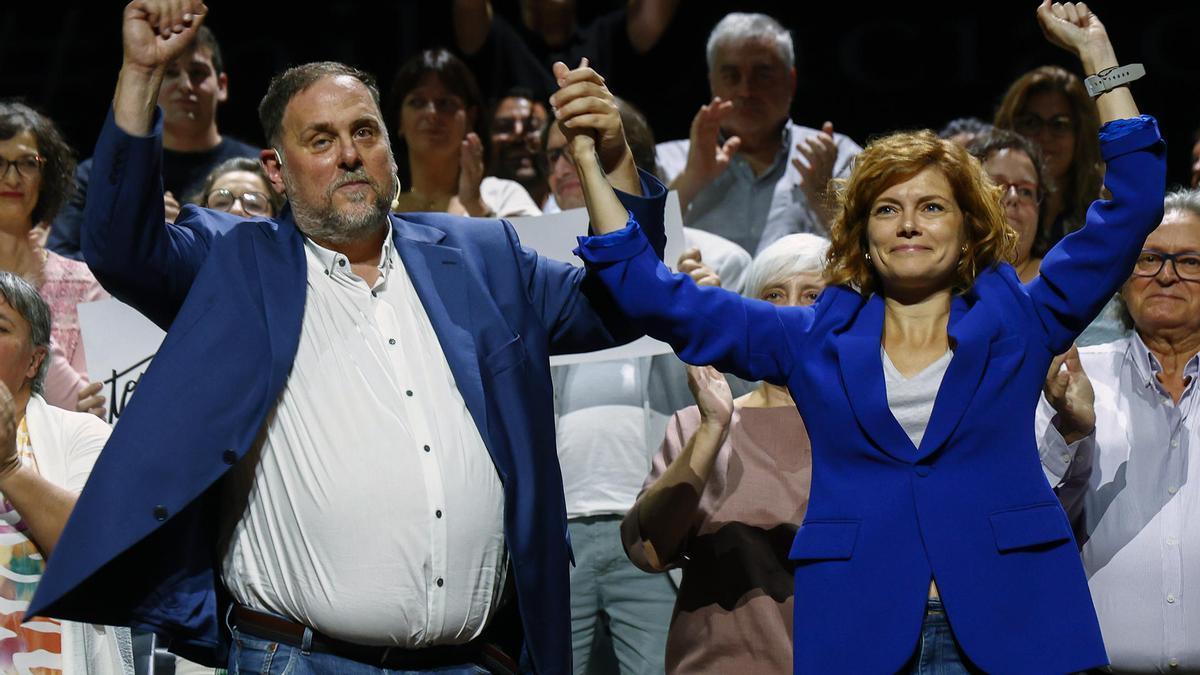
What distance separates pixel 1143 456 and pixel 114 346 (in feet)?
8.00

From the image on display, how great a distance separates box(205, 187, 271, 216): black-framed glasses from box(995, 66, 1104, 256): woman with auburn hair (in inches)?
89.3

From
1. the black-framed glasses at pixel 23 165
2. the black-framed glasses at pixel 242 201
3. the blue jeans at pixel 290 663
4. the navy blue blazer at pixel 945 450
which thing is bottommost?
A: the blue jeans at pixel 290 663

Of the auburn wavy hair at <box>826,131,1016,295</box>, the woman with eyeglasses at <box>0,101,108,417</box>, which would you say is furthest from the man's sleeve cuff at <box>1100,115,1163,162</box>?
the woman with eyeglasses at <box>0,101,108,417</box>

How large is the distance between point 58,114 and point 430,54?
1793 mm

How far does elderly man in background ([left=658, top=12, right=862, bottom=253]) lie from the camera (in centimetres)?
488

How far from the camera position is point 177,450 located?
258 cm

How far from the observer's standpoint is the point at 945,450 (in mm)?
2588

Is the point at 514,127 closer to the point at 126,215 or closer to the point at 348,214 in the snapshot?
the point at 348,214

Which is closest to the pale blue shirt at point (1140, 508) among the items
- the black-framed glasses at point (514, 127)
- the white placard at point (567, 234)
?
the white placard at point (567, 234)

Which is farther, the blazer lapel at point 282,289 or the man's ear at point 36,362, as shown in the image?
the man's ear at point 36,362

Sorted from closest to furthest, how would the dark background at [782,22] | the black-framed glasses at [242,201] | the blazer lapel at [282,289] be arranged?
1. the blazer lapel at [282,289]
2. the black-framed glasses at [242,201]
3. the dark background at [782,22]

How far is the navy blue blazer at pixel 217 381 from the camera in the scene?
8.41 ft

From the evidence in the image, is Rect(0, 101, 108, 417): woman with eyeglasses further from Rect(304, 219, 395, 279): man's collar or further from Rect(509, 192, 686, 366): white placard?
Rect(304, 219, 395, 279): man's collar

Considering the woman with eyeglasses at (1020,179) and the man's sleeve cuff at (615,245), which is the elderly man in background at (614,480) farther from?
the man's sleeve cuff at (615,245)
